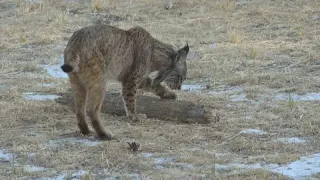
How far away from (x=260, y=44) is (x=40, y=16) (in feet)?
17.6

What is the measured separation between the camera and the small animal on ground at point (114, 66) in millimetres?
7051

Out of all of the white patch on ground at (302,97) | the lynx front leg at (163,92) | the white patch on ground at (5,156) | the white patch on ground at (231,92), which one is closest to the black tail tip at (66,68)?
the white patch on ground at (5,156)

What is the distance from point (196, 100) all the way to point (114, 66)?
1676 millimetres

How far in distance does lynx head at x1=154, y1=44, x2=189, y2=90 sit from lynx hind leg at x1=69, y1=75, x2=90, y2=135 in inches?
57.8

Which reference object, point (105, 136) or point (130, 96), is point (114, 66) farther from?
point (105, 136)

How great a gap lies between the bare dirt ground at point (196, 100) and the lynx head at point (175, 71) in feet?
0.89

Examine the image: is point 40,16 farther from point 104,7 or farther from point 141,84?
point 141,84

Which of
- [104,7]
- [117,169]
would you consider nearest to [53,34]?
[104,7]

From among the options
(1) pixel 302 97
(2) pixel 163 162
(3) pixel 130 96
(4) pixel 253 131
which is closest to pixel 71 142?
(2) pixel 163 162

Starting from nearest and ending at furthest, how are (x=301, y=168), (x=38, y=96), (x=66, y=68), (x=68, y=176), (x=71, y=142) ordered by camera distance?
(x=68, y=176) < (x=301, y=168) < (x=66, y=68) < (x=71, y=142) < (x=38, y=96)

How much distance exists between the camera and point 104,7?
16359 mm

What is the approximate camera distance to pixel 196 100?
894 cm

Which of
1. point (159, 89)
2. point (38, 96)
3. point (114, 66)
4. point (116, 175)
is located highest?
point (114, 66)

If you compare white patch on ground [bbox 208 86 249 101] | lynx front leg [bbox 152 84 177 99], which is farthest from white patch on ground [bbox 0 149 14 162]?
white patch on ground [bbox 208 86 249 101]
